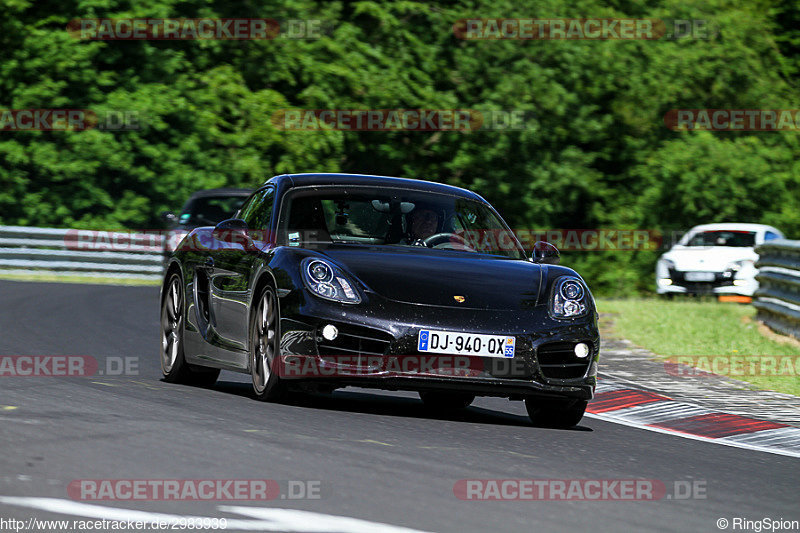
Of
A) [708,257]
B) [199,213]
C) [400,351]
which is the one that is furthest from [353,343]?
[708,257]

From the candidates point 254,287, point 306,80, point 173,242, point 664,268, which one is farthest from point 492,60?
point 254,287

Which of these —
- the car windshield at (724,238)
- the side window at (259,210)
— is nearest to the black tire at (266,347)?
the side window at (259,210)

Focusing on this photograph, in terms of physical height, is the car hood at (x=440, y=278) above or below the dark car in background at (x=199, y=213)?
above

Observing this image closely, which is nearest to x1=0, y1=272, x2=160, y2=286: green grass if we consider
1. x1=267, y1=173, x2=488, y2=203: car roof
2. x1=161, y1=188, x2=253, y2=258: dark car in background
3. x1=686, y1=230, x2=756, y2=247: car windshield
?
x1=161, y1=188, x2=253, y2=258: dark car in background

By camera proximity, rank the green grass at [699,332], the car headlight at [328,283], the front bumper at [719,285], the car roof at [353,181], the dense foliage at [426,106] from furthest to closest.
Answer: the dense foliage at [426,106] → the front bumper at [719,285] → the green grass at [699,332] → the car roof at [353,181] → the car headlight at [328,283]

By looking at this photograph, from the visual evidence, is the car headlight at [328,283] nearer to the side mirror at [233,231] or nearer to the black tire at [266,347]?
the black tire at [266,347]

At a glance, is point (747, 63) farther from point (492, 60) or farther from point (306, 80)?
point (306, 80)

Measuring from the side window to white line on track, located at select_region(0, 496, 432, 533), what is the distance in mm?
4157

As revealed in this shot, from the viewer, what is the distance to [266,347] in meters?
8.47

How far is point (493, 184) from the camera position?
38.2m

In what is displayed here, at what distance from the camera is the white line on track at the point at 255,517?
5000mm

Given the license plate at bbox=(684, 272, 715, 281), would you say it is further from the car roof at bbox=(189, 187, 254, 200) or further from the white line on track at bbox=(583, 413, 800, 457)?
the white line on track at bbox=(583, 413, 800, 457)

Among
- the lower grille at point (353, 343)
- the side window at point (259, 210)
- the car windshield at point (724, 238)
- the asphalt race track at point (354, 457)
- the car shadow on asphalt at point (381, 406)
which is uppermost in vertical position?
the side window at point (259, 210)

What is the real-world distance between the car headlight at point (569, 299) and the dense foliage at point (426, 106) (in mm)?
25147
